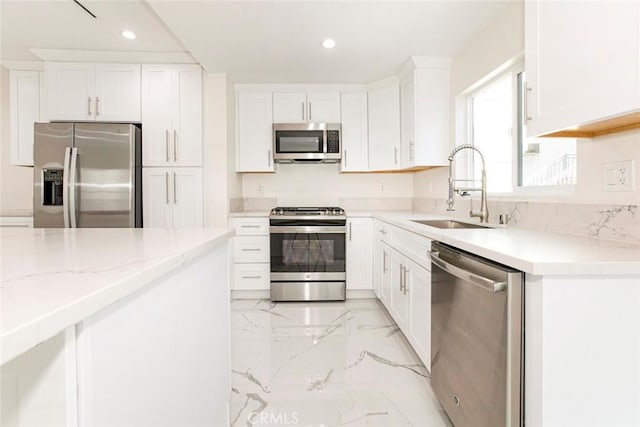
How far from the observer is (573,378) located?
102 cm

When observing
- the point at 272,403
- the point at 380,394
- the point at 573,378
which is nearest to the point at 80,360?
the point at 573,378

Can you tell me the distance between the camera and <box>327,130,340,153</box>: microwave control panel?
3.84 m

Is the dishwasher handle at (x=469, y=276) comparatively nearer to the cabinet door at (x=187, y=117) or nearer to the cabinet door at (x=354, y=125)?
the cabinet door at (x=354, y=125)

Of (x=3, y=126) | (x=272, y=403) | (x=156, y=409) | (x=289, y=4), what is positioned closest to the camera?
(x=156, y=409)

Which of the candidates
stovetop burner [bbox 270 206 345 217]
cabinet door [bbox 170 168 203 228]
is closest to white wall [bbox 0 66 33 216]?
cabinet door [bbox 170 168 203 228]

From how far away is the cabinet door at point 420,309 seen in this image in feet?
6.51

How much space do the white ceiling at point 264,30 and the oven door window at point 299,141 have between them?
58 centimetres

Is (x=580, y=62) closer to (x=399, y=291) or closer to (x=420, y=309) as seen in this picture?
(x=420, y=309)

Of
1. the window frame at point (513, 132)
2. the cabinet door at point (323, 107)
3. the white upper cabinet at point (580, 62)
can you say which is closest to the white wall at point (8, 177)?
the cabinet door at point (323, 107)

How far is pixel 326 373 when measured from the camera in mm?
2156

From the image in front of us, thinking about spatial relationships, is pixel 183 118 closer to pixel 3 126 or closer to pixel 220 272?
pixel 3 126

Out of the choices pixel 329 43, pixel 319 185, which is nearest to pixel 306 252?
pixel 319 185

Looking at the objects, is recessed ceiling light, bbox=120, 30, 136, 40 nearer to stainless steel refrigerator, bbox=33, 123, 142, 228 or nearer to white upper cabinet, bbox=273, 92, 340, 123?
stainless steel refrigerator, bbox=33, 123, 142, 228

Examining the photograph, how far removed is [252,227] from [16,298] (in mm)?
3077
